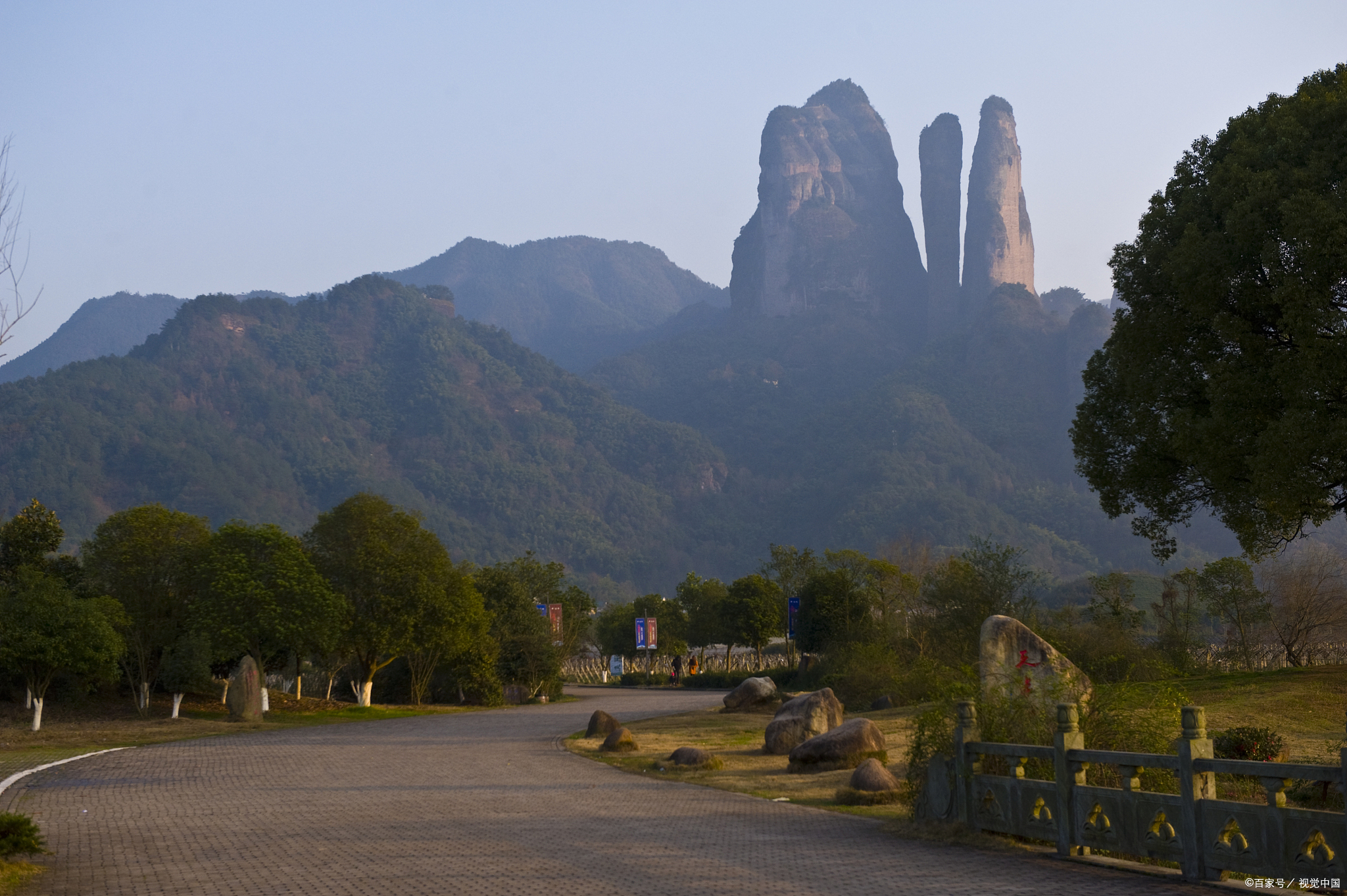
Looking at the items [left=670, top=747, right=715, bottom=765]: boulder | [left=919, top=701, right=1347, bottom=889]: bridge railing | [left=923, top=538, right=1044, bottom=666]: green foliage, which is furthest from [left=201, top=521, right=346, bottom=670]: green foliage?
[left=919, top=701, right=1347, bottom=889]: bridge railing

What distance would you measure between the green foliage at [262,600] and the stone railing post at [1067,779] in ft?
Answer: 78.5

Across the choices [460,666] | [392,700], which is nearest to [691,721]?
[460,666]

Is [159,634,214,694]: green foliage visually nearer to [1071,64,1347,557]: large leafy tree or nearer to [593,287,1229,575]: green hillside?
[1071,64,1347,557]: large leafy tree

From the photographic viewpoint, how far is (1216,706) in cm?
2006

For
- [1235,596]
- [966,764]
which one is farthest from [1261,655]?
[966,764]

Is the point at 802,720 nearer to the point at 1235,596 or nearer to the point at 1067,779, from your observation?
the point at 1067,779

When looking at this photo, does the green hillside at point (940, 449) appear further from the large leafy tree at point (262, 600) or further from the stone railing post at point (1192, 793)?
the stone railing post at point (1192, 793)

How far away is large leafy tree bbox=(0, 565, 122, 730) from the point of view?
24.1m

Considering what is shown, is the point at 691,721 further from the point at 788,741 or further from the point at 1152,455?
the point at 1152,455

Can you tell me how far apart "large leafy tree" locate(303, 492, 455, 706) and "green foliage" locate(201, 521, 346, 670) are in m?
1.95

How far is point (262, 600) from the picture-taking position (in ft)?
95.2

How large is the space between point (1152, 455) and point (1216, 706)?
202 inches

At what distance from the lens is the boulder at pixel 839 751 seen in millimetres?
17469

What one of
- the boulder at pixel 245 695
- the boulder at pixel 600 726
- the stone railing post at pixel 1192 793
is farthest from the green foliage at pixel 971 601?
the stone railing post at pixel 1192 793
